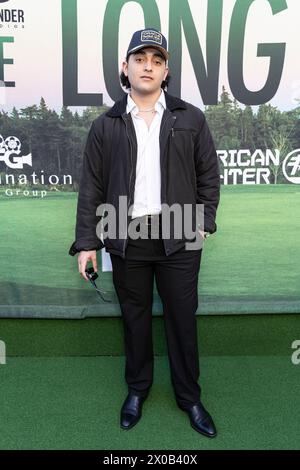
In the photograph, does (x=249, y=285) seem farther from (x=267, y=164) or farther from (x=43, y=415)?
(x=43, y=415)

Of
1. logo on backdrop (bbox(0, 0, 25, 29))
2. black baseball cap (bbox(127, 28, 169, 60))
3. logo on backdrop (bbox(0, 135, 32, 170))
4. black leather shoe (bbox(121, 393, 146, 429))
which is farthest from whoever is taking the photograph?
logo on backdrop (bbox(0, 135, 32, 170))

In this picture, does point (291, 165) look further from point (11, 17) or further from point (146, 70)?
point (11, 17)

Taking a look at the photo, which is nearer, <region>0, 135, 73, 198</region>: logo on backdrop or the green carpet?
the green carpet

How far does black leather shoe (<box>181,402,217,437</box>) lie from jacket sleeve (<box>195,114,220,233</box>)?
2.60ft

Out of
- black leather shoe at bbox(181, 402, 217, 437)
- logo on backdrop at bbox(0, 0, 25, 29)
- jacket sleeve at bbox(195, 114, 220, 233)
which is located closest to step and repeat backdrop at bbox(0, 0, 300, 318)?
logo on backdrop at bbox(0, 0, 25, 29)

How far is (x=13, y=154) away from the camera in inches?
91.4

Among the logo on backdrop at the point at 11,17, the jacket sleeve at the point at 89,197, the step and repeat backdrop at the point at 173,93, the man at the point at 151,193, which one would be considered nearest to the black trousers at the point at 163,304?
the man at the point at 151,193

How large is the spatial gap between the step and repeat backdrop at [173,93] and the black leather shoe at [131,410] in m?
0.50

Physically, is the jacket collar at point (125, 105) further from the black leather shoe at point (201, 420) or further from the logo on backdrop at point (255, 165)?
the black leather shoe at point (201, 420)

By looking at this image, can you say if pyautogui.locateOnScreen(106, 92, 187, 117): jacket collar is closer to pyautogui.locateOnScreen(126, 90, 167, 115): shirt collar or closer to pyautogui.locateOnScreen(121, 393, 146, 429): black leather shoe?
pyautogui.locateOnScreen(126, 90, 167, 115): shirt collar

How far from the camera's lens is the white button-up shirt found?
5.85 feet

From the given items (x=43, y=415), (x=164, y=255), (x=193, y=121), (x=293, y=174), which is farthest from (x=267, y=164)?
(x=43, y=415)

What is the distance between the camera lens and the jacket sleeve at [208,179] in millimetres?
1887

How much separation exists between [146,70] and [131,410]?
4.78ft
